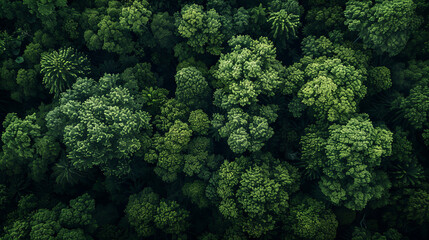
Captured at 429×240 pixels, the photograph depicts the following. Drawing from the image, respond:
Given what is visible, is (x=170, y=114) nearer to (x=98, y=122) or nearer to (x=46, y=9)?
(x=98, y=122)

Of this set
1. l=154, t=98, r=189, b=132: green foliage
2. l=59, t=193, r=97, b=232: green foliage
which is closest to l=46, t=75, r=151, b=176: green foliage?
l=154, t=98, r=189, b=132: green foliage

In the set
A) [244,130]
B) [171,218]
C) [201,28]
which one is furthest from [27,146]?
[244,130]

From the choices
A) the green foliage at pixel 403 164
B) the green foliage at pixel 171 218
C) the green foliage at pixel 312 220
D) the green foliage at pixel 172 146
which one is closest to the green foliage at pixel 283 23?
the green foliage at pixel 172 146

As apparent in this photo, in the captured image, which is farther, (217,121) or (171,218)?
(217,121)

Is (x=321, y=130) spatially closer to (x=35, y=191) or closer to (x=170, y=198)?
(x=170, y=198)

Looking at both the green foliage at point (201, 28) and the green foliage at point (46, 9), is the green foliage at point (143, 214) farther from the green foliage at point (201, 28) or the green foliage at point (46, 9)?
the green foliage at point (46, 9)

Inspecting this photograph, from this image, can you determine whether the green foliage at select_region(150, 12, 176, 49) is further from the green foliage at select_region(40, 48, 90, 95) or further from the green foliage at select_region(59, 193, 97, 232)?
the green foliage at select_region(59, 193, 97, 232)
